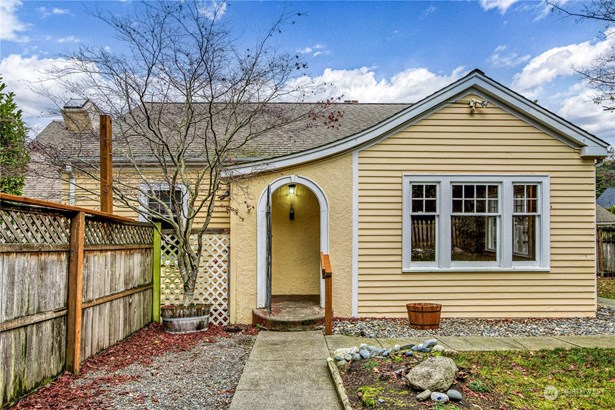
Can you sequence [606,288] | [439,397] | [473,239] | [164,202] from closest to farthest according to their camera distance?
[439,397] < [473,239] < [164,202] < [606,288]

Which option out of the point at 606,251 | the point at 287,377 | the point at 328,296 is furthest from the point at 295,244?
the point at 606,251

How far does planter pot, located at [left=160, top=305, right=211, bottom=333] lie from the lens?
265 inches

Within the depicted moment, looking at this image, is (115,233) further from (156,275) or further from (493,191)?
(493,191)

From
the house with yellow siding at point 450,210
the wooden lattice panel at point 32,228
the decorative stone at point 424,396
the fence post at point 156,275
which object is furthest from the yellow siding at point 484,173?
the wooden lattice panel at point 32,228

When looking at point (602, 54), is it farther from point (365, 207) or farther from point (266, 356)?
point (266, 356)

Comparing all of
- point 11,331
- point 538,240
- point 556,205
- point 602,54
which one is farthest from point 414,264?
point 11,331

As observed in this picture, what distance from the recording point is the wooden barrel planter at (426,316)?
22.7 feet

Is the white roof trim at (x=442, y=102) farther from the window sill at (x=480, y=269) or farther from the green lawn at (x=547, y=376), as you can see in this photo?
the green lawn at (x=547, y=376)

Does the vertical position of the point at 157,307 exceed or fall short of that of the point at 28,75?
it falls short

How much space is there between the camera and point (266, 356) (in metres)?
5.41

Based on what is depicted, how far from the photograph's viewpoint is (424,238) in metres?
7.84

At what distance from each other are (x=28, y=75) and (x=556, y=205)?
957 cm

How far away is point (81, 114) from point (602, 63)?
403 inches

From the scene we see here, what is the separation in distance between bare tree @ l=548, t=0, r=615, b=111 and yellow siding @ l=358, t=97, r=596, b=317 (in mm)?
1296
